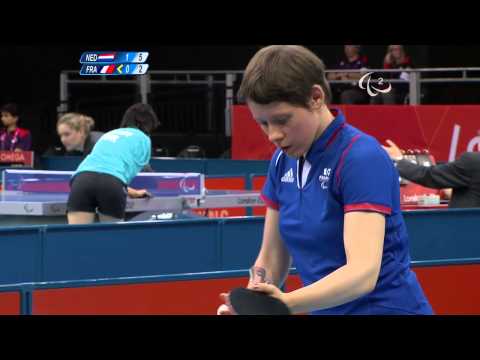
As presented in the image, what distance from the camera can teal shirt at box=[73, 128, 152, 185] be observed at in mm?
8281

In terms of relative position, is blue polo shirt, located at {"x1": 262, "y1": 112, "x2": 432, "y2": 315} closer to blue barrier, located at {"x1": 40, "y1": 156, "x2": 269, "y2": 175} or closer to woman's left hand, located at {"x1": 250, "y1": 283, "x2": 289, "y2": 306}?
woman's left hand, located at {"x1": 250, "y1": 283, "x2": 289, "y2": 306}

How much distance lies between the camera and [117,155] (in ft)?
27.2

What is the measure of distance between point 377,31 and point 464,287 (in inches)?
339

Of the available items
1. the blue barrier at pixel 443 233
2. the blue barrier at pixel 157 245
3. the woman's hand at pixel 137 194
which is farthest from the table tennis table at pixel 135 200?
the blue barrier at pixel 443 233

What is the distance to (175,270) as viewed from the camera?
6992mm

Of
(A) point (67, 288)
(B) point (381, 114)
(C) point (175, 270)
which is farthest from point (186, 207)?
(B) point (381, 114)

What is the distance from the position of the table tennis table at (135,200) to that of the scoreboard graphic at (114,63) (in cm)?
394

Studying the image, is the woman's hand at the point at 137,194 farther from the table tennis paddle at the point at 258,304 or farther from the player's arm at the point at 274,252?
the table tennis paddle at the point at 258,304

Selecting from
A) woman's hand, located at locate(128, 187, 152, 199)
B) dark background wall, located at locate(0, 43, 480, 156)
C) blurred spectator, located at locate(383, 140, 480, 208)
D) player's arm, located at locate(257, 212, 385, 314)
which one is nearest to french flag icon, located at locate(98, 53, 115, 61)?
dark background wall, located at locate(0, 43, 480, 156)

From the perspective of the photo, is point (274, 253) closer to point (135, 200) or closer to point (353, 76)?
point (135, 200)

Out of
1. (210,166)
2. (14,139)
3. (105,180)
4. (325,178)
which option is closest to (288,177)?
(325,178)

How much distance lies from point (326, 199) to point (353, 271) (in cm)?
21

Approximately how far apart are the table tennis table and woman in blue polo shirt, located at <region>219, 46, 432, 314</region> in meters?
6.01

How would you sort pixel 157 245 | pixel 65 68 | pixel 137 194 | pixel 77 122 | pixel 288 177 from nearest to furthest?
1. pixel 288 177
2. pixel 157 245
3. pixel 137 194
4. pixel 77 122
5. pixel 65 68
